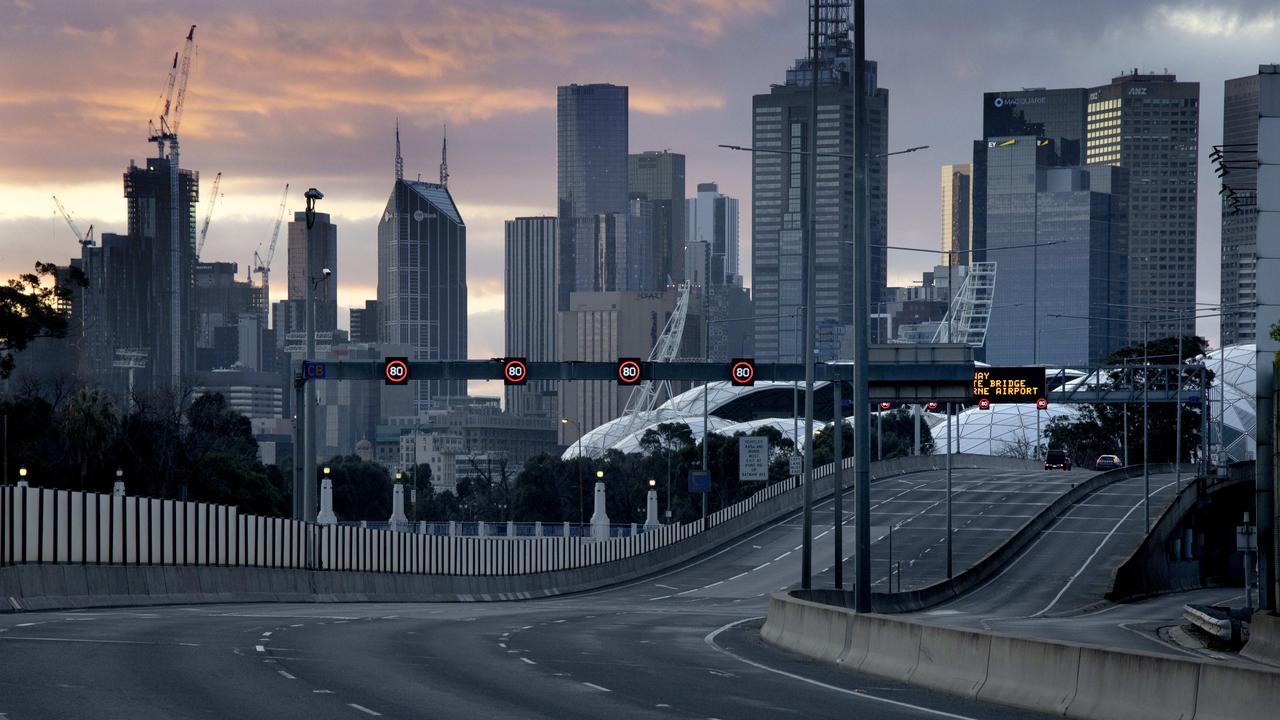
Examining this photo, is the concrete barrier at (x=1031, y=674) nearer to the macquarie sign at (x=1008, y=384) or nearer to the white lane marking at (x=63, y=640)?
the white lane marking at (x=63, y=640)

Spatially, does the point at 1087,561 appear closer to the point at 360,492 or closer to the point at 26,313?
the point at 26,313

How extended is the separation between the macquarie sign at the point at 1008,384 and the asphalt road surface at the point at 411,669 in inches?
507

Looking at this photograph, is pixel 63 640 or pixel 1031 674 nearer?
pixel 1031 674

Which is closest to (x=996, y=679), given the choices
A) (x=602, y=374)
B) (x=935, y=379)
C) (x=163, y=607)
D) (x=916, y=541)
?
(x=163, y=607)

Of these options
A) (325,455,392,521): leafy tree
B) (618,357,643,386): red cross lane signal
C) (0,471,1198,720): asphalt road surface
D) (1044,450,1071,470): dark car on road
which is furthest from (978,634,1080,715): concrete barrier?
(325,455,392,521): leafy tree

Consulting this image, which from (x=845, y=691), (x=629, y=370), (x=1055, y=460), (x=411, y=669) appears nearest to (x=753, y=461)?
(x=629, y=370)

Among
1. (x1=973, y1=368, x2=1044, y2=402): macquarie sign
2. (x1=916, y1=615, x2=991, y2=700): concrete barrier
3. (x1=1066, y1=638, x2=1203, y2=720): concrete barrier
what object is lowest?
(x1=916, y1=615, x2=991, y2=700): concrete barrier

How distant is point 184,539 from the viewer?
4509 cm

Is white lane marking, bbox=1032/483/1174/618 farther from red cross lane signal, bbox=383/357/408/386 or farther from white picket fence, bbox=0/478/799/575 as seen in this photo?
white picket fence, bbox=0/478/799/575

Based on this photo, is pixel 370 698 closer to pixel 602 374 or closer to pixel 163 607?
pixel 163 607

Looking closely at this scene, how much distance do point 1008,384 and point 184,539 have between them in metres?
25.4

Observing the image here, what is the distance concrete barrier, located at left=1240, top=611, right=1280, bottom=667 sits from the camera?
1476 inches

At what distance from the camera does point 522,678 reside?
24125 mm

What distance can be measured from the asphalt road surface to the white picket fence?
217 cm
